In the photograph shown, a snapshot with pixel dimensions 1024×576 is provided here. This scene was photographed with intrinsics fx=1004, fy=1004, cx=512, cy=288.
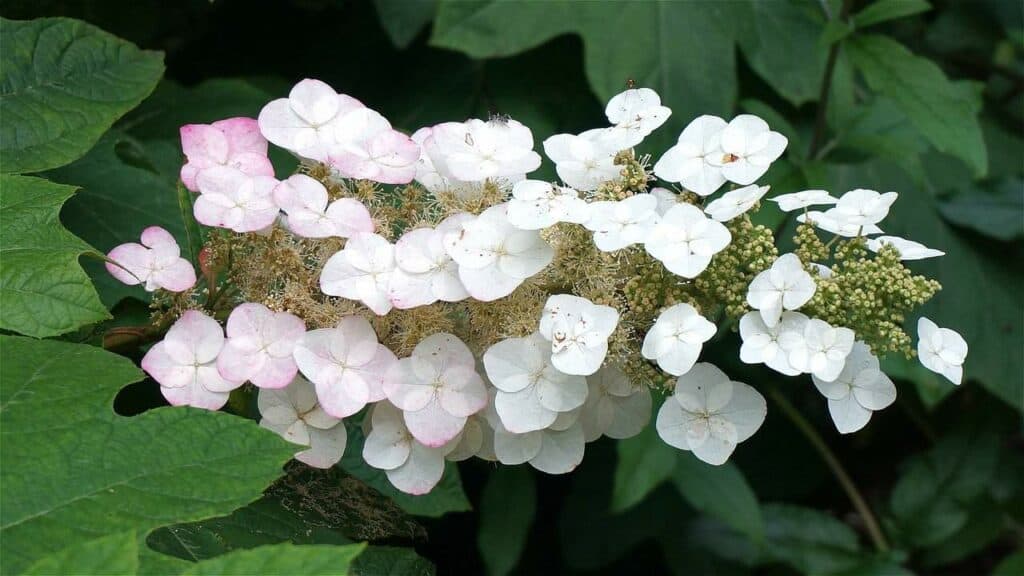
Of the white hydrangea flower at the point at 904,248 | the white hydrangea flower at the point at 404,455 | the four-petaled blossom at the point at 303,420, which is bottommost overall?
the white hydrangea flower at the point at 404,455

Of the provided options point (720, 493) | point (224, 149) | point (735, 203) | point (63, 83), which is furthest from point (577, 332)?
point (720, 493)

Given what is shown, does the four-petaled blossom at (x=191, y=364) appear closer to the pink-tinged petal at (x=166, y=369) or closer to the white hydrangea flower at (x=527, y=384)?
the pink-tinged petal at (x=166, y=369)

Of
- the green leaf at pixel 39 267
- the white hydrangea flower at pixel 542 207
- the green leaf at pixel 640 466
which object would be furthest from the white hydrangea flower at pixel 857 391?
the green leaf at pixel 640 466

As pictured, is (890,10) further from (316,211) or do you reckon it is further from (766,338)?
(316,211)

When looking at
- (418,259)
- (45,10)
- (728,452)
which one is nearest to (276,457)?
(418,259)

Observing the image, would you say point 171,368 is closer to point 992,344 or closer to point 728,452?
point 728,452
